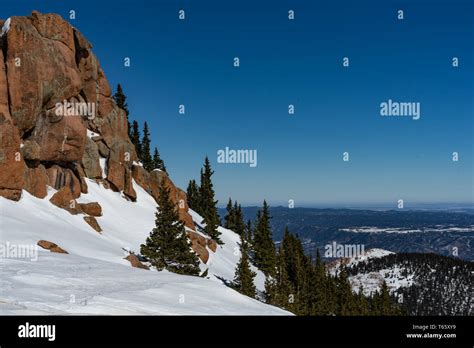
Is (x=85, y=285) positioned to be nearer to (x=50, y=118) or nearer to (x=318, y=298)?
(x=50, y=118)

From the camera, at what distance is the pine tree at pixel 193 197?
271ft

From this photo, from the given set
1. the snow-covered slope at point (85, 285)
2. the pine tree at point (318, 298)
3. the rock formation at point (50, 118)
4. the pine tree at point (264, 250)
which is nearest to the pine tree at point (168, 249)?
the snow-covered slope at point (85, 285)

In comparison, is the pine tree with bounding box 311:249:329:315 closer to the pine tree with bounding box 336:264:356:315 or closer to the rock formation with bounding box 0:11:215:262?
the pine tree with bounding box 336:264:356:315

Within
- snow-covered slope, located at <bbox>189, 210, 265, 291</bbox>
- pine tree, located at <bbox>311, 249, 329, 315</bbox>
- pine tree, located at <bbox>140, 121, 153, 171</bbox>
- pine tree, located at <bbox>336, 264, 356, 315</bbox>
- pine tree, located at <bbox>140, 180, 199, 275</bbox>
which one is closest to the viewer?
pine tree, located at <bbox>140, 180, 199, 275</bbox>

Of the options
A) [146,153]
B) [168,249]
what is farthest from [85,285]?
[146,153]

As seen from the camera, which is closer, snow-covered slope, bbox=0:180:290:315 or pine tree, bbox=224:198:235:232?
snow-covered slope, bbox=0:180:290:315

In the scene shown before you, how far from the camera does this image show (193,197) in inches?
3349

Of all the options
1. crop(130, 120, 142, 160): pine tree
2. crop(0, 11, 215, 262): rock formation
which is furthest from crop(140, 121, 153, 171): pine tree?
crop(0, 11, 215, 262): rock formation

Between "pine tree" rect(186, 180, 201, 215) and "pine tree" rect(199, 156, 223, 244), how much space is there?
9.20 feet

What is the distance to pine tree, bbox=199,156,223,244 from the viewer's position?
66062 mm
